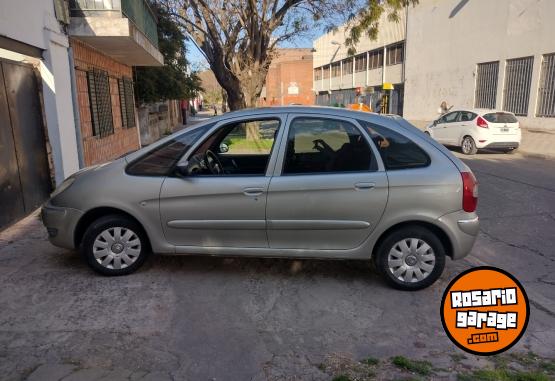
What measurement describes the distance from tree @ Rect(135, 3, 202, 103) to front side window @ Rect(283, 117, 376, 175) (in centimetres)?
1420

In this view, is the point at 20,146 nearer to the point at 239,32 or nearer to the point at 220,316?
the point at 220,316

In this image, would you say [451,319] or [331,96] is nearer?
[451,319]

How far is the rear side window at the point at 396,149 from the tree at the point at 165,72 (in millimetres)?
14555

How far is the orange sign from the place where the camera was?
196cm

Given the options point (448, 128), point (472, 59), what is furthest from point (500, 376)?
point (472, 59)

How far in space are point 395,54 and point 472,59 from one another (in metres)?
10.3

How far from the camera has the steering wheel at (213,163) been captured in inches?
173

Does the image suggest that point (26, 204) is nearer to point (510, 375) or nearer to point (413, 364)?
point (413, 364)

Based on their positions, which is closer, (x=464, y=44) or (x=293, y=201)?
(x=293, y=201)

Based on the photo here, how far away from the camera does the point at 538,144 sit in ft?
47.9

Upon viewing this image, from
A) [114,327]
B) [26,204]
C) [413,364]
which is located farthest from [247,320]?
[26,204]

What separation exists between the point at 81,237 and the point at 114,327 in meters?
1.28

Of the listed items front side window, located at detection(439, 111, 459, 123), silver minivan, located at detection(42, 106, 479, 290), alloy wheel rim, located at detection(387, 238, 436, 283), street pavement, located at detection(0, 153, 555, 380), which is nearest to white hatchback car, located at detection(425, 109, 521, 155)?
front side window, located at detection(439, 111, 459, 123)

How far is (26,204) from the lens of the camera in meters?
6.31
